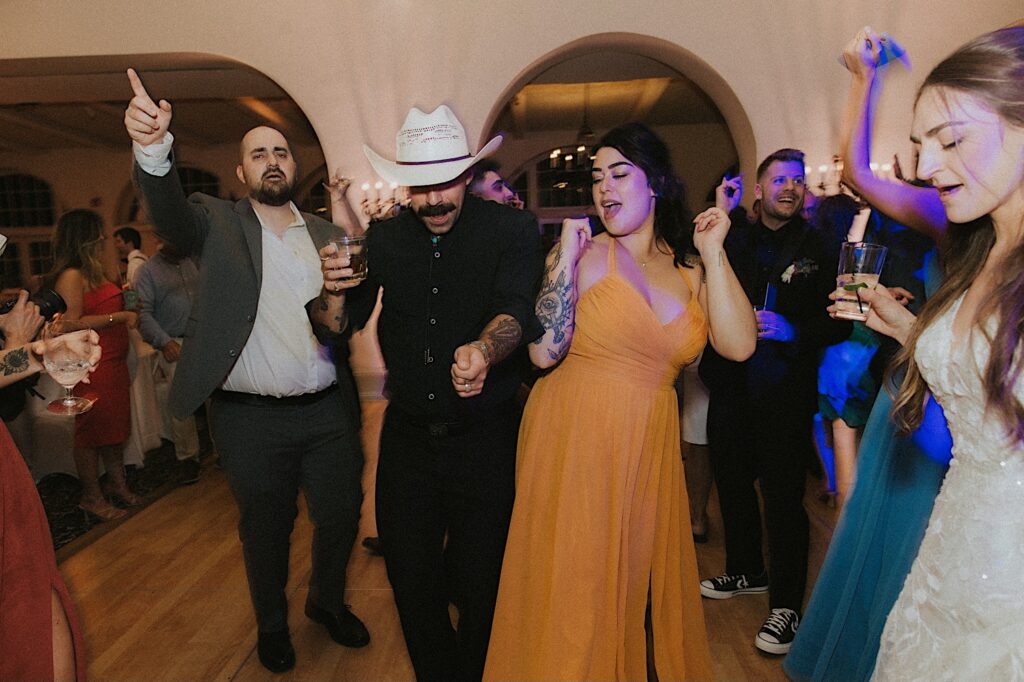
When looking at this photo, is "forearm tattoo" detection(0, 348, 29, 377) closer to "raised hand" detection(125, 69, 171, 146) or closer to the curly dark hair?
"raised hand" detection(125, 69, 171, 146)

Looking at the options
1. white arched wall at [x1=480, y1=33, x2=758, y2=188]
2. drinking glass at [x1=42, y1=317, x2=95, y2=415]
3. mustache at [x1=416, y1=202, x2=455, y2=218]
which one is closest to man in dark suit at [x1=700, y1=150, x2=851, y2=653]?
mustache at [x1=416, y1=202, x2=455, y2=218]

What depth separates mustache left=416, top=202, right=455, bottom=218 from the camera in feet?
6.56

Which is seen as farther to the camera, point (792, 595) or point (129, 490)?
point (129, 490)

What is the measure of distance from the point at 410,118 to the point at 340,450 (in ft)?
3.97

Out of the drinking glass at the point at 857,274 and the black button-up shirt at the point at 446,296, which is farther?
the black button-up shirt at the point at 446,296

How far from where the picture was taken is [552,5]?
18.2ft

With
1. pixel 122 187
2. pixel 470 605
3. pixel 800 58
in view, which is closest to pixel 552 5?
pixel 800 58

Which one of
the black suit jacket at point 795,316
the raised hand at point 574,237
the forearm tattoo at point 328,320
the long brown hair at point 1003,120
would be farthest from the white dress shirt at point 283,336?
the long brown hair at point 1003,120

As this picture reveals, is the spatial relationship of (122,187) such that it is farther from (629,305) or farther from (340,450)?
(629,305)

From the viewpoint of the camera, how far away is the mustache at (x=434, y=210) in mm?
2000

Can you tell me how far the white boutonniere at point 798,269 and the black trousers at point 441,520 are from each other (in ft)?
4.35

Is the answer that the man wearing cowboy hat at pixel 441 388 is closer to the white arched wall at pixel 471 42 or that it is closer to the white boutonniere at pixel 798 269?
the white boutonniere at pixel 798 269

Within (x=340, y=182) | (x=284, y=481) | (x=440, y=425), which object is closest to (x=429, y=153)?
(x=440, y=425)

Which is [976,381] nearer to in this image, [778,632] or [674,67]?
[778,632]
